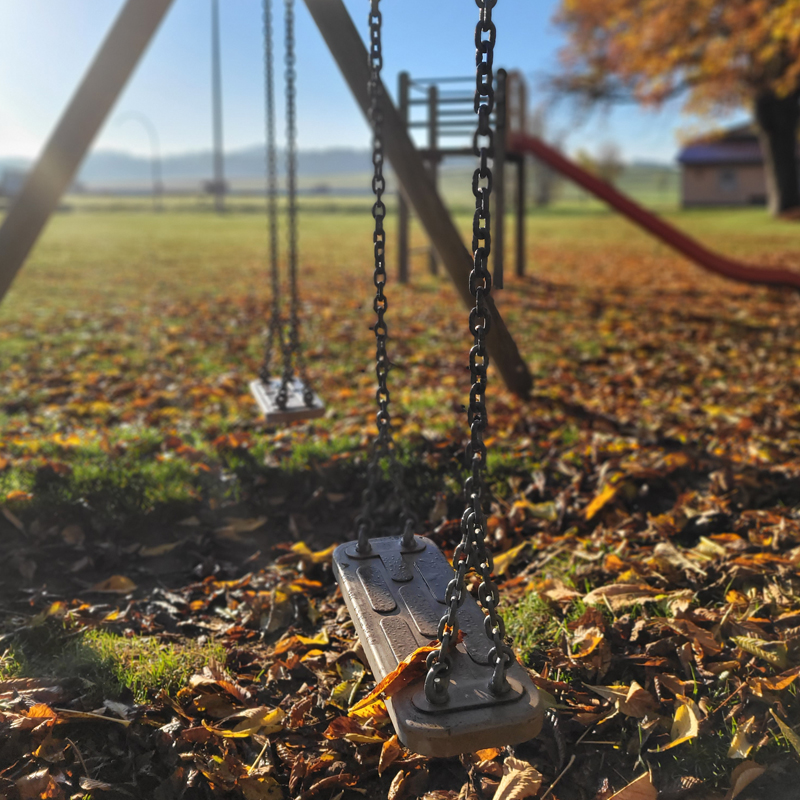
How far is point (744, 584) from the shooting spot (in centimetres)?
279

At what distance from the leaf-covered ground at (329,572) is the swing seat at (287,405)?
35 cm

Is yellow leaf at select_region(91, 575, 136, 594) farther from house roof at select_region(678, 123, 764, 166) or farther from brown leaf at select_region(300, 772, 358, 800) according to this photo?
house roof at select_region(678, 123, 764, 166)

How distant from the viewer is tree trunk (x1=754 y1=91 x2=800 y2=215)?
24.3 metres

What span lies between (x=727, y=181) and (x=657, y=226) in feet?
157

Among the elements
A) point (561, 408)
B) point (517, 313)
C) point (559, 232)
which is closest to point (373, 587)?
point (561, 408)

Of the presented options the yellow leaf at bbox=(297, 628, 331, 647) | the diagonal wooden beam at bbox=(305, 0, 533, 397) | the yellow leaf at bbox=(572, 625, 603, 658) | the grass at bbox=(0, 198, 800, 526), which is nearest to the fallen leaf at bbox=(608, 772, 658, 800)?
the yellow leaf at bbox=(572, 625, 603, 658)

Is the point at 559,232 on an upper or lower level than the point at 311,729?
upper

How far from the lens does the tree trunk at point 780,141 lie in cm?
2428

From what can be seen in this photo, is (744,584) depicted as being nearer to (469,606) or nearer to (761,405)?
(469,606)

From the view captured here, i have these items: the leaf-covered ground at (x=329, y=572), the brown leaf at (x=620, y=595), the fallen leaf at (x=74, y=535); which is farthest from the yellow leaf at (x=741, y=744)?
the fallen leaf at (x=74, y=535)

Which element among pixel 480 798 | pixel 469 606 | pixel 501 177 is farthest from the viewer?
pixel 501 177

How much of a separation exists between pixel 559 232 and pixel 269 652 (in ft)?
79.3

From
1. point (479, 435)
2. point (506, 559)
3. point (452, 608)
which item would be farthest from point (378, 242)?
point (506, 559)

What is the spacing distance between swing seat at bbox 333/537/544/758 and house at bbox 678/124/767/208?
54.5 meters
